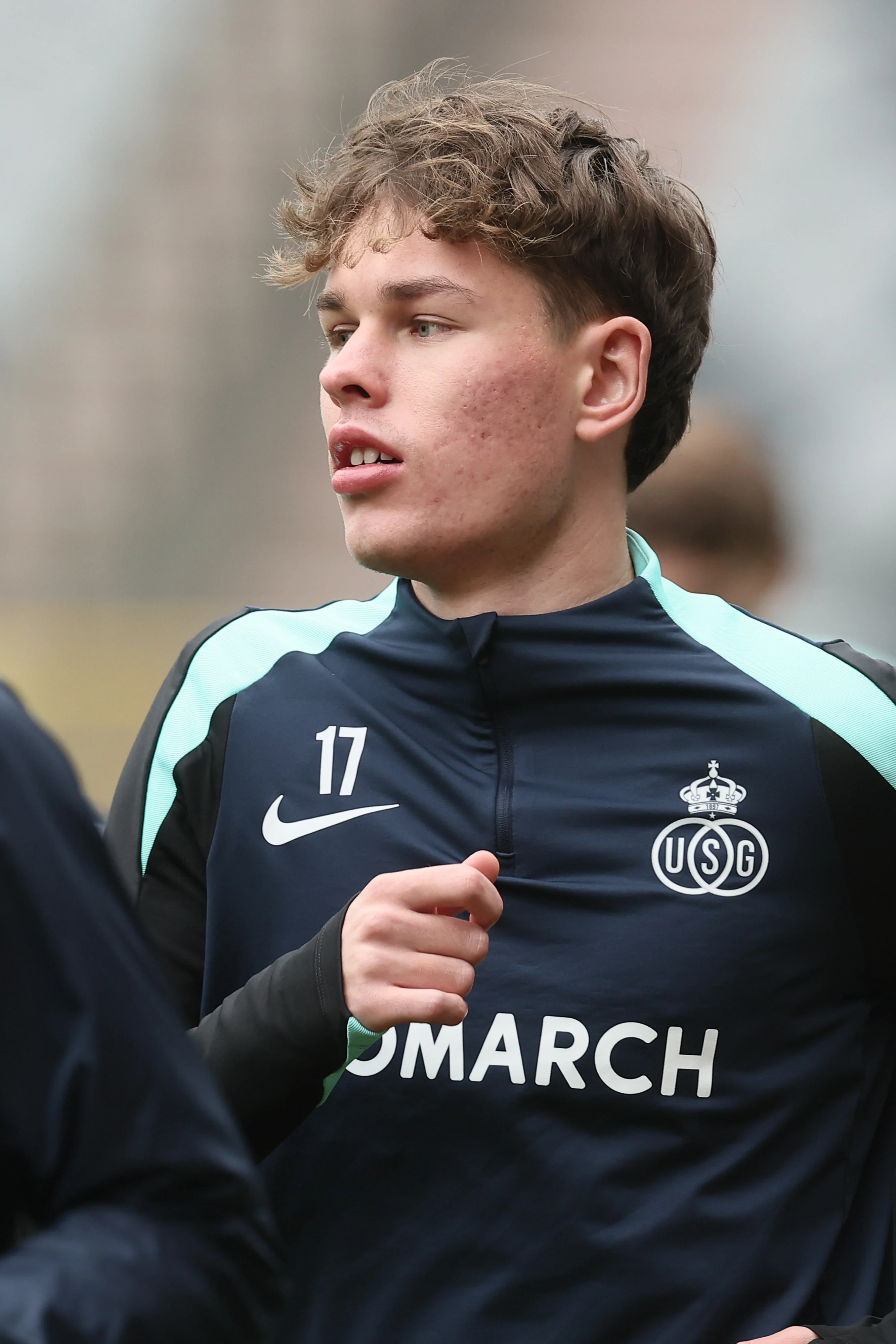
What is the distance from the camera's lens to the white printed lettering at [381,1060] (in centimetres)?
160

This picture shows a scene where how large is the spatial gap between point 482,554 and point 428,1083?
0.54 meters

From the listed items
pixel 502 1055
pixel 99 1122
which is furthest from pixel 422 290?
pixel 99 1122

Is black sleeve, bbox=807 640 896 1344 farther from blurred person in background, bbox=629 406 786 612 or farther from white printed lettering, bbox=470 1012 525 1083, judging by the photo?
blurred person in background, bbox=629 406 786 612

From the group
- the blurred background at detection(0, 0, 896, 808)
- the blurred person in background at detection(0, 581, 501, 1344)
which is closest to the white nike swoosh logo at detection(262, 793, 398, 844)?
the blurred person in background at detection(0, 581, 501, 1344)

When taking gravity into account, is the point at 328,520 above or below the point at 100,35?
below

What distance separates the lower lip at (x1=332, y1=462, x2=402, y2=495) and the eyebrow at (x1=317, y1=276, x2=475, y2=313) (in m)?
0.17

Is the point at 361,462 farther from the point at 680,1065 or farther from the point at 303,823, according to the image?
the point at 680,1065

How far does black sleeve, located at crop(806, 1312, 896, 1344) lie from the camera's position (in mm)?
1461

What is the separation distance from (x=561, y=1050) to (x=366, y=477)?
1.96 feet

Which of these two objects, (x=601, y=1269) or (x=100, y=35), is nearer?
(x=601, y=1269)

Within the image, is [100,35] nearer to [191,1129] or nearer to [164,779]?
[164,779]

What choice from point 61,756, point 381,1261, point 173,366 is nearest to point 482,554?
point 381,1261

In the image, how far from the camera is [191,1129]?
853 millimetres

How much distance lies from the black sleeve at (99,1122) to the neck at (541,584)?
0.94 metres
